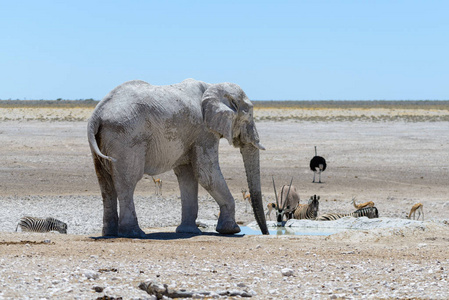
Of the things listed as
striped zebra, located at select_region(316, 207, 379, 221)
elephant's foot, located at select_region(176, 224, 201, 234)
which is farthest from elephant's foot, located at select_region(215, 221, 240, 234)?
striped zebra, located at select_region(316, 207, 379, 221)

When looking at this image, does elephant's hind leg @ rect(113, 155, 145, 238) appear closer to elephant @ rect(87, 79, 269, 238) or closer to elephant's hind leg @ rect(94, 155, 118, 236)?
elephant @ rect(87, 79, 269, 238)

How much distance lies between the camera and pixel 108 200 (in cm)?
1256

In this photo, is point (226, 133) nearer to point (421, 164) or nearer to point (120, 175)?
point (120, 175)

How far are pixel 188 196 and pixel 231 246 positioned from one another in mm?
2664

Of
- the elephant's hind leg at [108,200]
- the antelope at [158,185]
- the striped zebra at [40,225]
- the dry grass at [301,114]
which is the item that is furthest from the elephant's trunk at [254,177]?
the dry grass at [301,114]

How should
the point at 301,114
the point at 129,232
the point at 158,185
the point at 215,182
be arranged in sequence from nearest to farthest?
the point at 129,232, the point at 215,182, the point at 158,185, the point at 301,114

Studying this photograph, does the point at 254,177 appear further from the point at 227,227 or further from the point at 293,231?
the point at 293,231

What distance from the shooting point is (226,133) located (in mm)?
12828

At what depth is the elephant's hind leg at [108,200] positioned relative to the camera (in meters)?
12.4

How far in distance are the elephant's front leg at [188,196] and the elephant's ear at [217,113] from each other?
3.21ft

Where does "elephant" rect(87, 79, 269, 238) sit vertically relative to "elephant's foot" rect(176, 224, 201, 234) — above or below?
above

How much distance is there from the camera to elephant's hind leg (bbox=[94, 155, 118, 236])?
40.7ft

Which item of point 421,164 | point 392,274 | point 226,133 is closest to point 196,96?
point 226,133

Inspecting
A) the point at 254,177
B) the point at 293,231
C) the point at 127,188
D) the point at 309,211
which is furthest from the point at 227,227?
the point at 309,211
